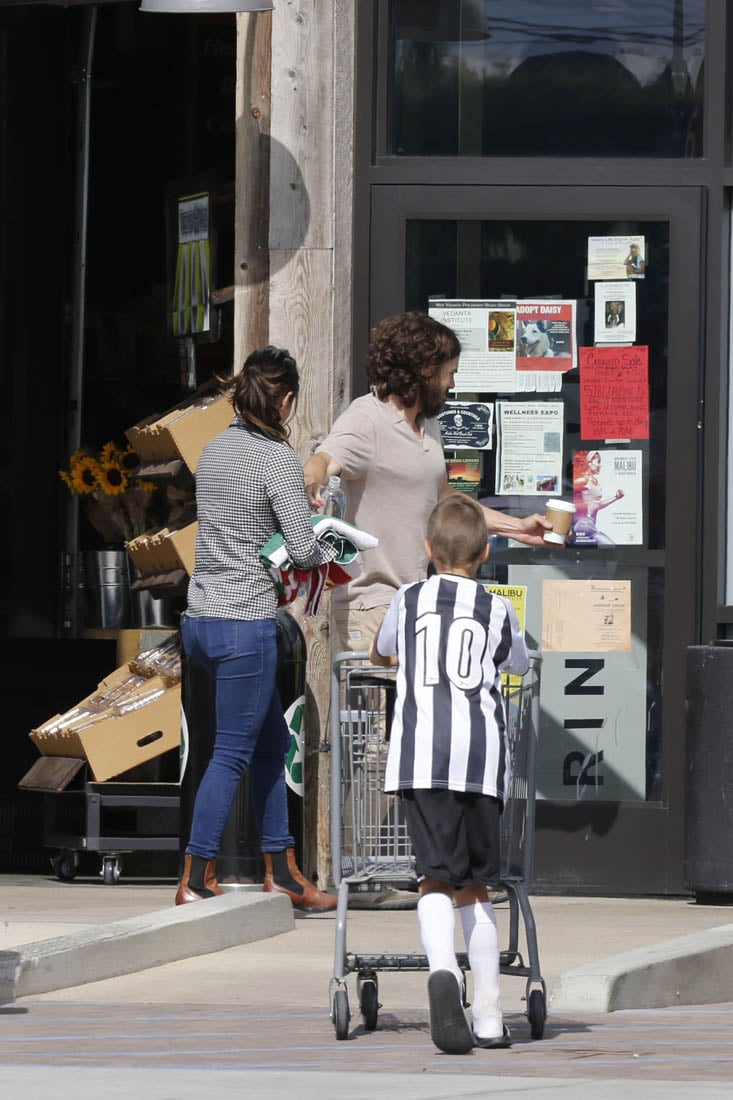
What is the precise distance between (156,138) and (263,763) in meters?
5.20

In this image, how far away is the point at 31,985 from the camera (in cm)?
639

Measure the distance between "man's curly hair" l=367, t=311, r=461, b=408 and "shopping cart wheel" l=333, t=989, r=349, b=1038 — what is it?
263 centimetres

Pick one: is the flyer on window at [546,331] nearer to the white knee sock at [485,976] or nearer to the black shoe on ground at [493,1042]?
the white knee sock at [485,976]

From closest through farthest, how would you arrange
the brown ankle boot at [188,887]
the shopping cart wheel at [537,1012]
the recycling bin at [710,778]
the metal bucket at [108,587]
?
the shopping cart wheel at [537,1012], the brown ankle boot at [188,887], the recycling bin at [710,778], the metal bucket at [108,587]

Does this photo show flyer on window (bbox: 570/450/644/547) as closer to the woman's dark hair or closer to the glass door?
the glass door

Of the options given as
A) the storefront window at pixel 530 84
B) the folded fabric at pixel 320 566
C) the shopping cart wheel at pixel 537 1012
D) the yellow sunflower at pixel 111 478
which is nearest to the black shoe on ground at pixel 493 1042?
the shopping cart wheel at pixel 537 1012

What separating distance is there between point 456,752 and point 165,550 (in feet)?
13.0

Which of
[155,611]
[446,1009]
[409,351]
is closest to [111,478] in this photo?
[155,611]

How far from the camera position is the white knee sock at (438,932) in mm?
5383

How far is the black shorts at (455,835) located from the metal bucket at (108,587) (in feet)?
17.9

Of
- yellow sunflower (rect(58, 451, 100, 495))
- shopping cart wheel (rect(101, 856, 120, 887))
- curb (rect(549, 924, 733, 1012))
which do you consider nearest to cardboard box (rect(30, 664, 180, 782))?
shopping cart wheel (rect(101, 856, 120, 887))

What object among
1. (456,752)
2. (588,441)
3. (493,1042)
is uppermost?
(588,441)

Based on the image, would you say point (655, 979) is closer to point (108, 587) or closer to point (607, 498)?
point (607, 498)

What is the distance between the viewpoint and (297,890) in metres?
8.08
